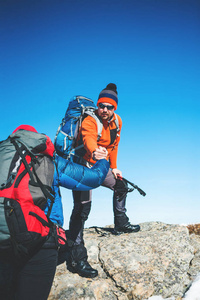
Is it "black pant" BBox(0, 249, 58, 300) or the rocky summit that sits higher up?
"black pant" BBox(0, 249, 58, 300)

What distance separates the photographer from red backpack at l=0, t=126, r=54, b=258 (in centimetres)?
242

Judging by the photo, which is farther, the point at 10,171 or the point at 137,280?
the point at 137,280

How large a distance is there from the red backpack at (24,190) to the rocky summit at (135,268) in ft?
9.31

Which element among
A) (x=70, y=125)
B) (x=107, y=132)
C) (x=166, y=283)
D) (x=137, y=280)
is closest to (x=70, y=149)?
(x=70, y=125)

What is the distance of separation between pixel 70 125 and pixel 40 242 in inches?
120

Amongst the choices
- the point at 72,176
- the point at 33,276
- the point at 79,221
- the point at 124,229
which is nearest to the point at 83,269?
the point at 79,221

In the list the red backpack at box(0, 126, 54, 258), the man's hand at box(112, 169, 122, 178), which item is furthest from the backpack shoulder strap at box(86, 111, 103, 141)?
the red backpack at box(0, 126, 54, 258)

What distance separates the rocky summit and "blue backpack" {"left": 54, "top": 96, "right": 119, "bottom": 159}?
103 inches

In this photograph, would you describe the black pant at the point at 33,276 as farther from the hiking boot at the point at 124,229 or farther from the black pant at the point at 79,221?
the hiking boot at the point at 124,229

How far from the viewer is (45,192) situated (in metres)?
2.62

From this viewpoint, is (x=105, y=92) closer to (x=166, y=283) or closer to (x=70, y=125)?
(x=70, y=125)

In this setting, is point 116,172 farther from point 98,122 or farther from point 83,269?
point 83,269

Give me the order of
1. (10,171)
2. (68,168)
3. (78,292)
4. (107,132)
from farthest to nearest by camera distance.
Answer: (107,132) < (78,292) < (68,168) < (10,171)

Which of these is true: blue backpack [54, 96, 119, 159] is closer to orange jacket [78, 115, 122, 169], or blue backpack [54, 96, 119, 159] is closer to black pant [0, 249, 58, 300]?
orange jacket [78, 115, 122, 169]
